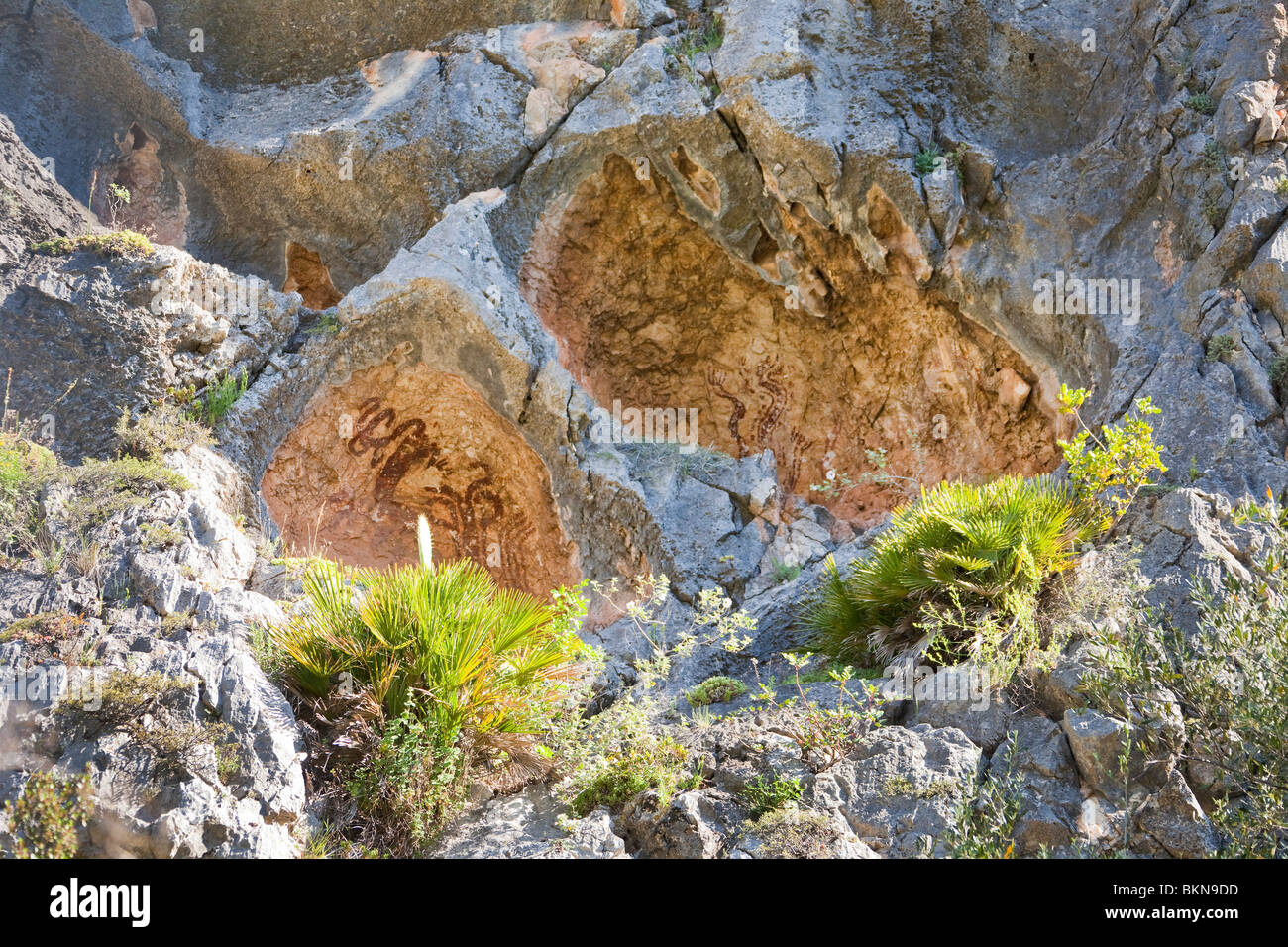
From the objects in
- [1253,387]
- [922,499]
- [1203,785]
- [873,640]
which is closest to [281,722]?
[873,640]

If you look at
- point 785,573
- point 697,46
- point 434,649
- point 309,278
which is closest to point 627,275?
Result: point 697,46

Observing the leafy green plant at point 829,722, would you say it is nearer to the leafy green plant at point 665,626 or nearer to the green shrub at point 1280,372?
the leafy green plant at point 665,626

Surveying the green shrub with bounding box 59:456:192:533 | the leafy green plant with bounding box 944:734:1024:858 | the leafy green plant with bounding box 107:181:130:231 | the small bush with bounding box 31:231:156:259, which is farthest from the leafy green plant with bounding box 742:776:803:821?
the leafy green plant with bounding box 107:181:130:231

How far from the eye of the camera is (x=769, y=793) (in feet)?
19.7

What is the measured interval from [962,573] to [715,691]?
207 centimetres

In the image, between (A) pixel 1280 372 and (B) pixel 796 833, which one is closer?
(B) pixel 796 833

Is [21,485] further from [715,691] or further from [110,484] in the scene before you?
[715,691]

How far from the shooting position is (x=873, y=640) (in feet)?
24.1

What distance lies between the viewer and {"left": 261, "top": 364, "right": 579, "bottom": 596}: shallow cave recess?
417 inches

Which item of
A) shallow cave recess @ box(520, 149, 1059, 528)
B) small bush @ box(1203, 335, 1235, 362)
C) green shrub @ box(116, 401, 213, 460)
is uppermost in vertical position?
shallow cave recess @ box(520, 149, 1059, 528)

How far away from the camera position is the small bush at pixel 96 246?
31.1ft

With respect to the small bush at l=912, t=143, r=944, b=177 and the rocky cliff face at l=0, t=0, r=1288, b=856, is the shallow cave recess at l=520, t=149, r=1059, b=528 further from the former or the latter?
the small bush at l=912, t=143, r=944, b=177

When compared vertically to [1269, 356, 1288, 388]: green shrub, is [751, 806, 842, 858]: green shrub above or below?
below

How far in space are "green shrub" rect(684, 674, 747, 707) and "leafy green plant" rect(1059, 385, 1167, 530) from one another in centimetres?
295
